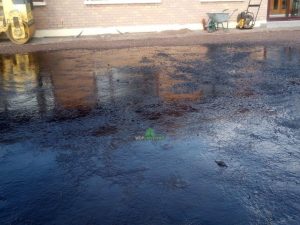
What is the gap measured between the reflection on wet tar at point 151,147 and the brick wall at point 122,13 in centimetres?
687

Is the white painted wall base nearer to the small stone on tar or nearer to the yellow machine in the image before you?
the yellow machine

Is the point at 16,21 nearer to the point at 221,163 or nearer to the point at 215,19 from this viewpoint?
the point at 215,19

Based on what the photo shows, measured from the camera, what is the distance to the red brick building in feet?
51.5

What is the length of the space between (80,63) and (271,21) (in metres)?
11.2

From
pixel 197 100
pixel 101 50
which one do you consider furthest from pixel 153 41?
pixel 197 100

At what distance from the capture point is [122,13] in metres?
16.4

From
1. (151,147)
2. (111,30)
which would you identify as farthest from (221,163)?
(111,30)

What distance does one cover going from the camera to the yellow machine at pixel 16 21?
13891 mm

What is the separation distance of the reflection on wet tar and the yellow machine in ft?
17.0

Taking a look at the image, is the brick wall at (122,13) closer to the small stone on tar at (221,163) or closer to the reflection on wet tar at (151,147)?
the reflection on wet tar at (151,147)

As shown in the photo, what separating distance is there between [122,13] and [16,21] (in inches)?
180

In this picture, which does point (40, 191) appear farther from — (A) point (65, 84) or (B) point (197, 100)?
(A) point (65, 84)

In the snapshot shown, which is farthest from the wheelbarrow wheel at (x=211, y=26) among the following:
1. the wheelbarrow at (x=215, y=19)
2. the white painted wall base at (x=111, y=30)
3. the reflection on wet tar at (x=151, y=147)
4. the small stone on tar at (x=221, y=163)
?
the small stone on tar at (x=221, y=163)

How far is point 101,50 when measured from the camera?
12836 mm
